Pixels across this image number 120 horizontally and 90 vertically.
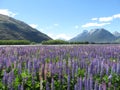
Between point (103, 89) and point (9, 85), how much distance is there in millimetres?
2664

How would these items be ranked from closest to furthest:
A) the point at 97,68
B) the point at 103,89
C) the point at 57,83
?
the point at 103,89
the point at 57,83
the point at 97,68

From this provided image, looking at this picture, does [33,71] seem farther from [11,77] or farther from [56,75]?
[11,77]


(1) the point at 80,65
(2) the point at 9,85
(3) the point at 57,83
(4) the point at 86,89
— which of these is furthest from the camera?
(1) the point at 80,65

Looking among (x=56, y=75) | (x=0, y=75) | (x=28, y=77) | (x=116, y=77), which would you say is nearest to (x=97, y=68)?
(x=116, y=77)

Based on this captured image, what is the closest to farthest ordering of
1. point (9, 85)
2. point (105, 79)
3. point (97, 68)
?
point (9, 85), point (105, 79), point (97, 68)

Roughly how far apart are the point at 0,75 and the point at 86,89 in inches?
171

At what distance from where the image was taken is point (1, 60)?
38.1 ft

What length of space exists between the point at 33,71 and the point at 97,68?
2.03 meters

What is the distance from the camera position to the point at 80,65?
432 inches

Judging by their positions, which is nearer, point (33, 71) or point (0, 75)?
point (33, 71)

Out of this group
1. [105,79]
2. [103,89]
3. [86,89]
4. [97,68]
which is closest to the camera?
[103,89]

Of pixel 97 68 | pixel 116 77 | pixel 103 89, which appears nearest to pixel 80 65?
pixel 97 68

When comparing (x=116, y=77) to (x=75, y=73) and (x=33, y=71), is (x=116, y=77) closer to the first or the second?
(x=75, y=73)

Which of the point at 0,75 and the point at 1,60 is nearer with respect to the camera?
the point at 0,75
